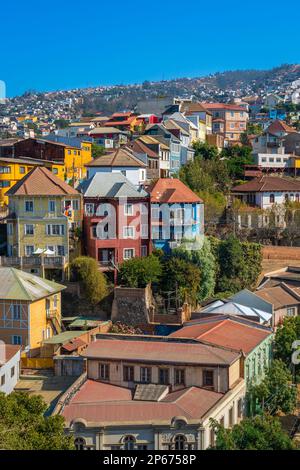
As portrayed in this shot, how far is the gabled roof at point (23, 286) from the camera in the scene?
35.0 meters

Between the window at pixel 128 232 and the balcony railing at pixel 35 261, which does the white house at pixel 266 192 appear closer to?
the window at pixel 128 232

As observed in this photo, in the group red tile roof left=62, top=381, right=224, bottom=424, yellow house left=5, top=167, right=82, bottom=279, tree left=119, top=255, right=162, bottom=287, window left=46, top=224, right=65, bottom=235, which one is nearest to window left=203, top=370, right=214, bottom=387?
red tile roof left=62, top=381, right=224, bottom=424

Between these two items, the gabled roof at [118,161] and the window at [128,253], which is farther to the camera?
the gabled roof at [118,161]

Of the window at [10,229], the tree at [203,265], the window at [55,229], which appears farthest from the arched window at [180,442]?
the window at [10,229]

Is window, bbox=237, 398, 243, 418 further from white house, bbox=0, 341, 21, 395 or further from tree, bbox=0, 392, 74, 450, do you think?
white house, bbox=0, 341, 21, 395

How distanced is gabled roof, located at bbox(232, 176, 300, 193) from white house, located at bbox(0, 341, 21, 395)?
27.1m

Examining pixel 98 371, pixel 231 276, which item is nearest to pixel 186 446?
pixel 98 371

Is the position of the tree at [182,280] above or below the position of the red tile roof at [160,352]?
above

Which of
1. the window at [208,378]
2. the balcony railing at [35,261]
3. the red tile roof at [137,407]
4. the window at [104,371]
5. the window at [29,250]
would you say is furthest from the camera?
the window at [29,250]

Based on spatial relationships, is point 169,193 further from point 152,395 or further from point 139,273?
point 152,395

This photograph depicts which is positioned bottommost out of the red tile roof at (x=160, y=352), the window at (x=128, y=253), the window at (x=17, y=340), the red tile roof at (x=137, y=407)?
the red tile roof at (x=137, y=407)

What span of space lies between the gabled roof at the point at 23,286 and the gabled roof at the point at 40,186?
4772 mm

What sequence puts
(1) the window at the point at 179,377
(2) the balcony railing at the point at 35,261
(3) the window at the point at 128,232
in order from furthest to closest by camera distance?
(3) the window at the point at 128,232 → (2) the balcony railing at the point at 35,261 → (1) the window at the point at 179,377

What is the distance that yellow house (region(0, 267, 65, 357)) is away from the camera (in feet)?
114
